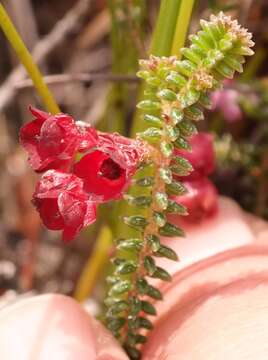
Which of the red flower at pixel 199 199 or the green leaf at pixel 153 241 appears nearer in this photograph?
the green leaf at pixel 153 241

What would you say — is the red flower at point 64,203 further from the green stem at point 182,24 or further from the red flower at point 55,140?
the green stem at point 182,24

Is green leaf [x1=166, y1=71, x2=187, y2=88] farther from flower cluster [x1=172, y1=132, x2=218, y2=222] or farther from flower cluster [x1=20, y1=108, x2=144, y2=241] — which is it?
flower cluster [x1=172, y1=132, x2=218, y2=222]

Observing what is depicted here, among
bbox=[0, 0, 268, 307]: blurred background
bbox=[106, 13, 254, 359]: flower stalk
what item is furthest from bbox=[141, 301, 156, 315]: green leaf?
bbox=[0, 0, 268, 307]: blurred background

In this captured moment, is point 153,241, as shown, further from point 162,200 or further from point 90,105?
point 90,105

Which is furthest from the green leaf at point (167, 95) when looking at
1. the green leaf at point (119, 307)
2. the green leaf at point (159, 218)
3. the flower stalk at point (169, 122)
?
the green leaf at point (119, 307)

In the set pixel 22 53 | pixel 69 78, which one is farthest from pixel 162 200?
pixel 69 78

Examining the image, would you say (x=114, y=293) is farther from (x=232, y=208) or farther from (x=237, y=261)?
(x=232, y=208)
